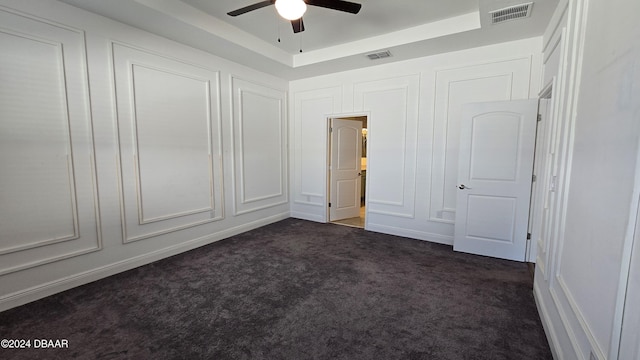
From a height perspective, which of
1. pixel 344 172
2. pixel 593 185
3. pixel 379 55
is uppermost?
pixel 379 55

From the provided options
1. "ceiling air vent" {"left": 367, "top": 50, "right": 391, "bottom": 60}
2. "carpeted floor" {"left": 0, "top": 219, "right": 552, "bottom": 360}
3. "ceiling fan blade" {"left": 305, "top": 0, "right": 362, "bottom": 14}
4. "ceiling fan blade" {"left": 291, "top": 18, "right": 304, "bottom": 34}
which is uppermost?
"ceiling air vent" {"left": 367, "top": 50, "right": 391, "bottom": 60}

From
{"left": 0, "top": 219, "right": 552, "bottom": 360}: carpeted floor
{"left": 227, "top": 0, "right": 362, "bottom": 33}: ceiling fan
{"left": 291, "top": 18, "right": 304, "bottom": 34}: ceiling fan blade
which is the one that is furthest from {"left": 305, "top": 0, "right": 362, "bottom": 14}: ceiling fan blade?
{"left": 0, "top": 219, "right": 552, "bottom": 360}: carpeted floor

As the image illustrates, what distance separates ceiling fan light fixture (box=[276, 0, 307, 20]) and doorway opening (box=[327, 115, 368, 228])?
2.80m

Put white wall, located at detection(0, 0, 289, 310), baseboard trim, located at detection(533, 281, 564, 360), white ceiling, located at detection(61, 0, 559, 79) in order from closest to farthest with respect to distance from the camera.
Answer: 1. baseboard trim, located at detection(533, 281, 564, 360)
2. white wall, located at detection(0, 0, 289, 310)
3. white ceiling, located at detection(61, 0, 559, 79)

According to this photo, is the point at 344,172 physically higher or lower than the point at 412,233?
higher

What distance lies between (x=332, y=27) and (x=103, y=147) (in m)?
3.05

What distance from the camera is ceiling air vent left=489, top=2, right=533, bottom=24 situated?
265 cm

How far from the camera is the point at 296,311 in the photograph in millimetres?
2293

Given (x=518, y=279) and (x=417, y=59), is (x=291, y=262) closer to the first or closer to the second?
(x=518, y=279)

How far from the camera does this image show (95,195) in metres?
2.80

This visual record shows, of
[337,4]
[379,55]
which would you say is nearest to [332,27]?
[379,55]

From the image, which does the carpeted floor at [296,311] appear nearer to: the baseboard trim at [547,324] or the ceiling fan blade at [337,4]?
the baseboard trim at [547,324]

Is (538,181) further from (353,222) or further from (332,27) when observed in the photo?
(332,27)

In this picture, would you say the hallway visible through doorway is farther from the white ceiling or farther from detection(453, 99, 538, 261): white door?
the white ceiling
